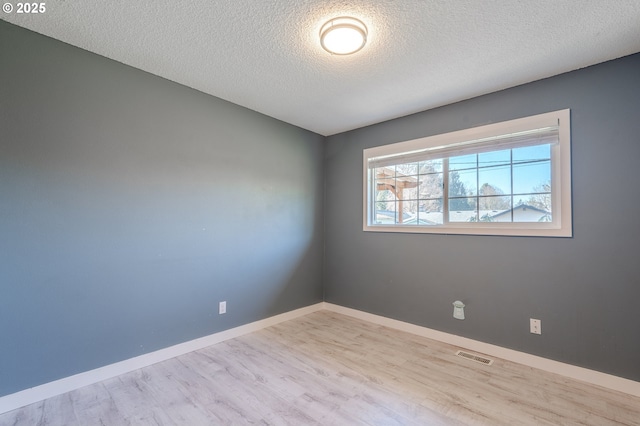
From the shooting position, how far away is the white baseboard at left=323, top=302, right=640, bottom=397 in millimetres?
2040

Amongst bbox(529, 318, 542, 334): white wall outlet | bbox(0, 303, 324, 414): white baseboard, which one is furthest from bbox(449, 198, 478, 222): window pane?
bbox(0, 303, 324, 414): white baseboard

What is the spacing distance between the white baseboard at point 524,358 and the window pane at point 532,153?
1649mm

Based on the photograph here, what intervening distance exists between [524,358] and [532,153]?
1729 millimetres

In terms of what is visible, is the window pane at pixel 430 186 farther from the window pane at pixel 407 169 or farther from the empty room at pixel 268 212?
the window pane at pixel 407 169

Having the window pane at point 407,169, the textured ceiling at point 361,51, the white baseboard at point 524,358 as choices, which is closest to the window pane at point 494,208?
the window pane at point 407,169

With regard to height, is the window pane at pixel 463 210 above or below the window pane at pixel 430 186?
below

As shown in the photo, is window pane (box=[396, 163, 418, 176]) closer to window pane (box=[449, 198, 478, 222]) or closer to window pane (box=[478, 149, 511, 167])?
window pane (box=[449, 198, 478, 222])

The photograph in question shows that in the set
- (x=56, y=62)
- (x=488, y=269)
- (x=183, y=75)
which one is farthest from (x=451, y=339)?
(x=56, y=62)

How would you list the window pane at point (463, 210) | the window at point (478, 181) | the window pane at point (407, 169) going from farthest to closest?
the window pane at point (407, 169)
the window pane at point (463, 210)
the window at point (478, 181)

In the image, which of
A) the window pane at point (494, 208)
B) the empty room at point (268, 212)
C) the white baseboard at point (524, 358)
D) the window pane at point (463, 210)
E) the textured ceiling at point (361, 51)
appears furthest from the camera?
the window pane at point (463, 210)

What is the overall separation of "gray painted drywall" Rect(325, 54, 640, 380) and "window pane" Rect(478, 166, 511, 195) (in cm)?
43

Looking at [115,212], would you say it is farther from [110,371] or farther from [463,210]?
[463,210]

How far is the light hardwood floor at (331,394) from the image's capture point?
172 centimetres

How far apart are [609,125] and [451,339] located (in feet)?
7.13
